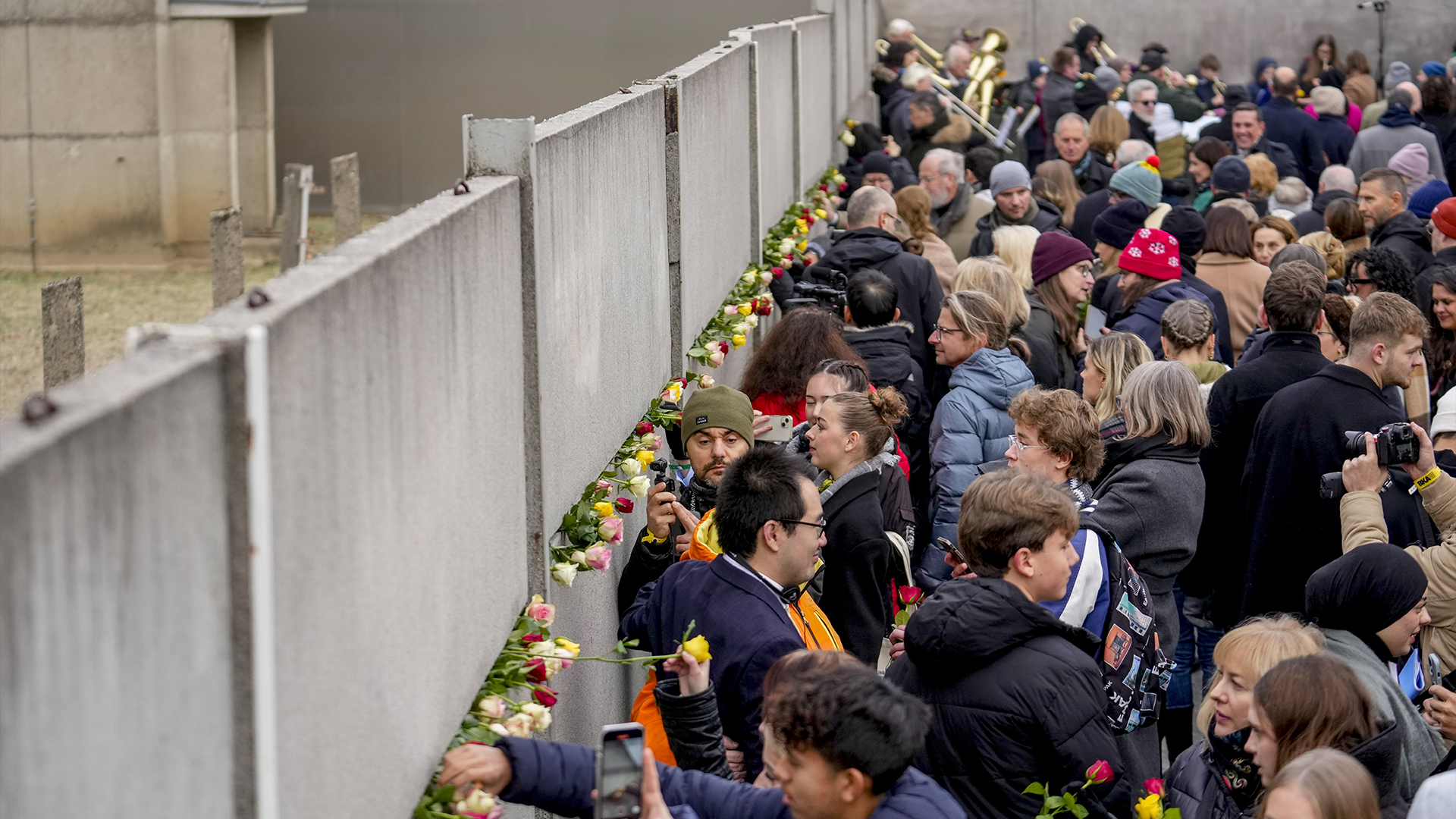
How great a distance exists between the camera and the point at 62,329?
7.91m

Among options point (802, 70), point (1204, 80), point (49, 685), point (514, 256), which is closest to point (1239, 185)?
point (802, 70)

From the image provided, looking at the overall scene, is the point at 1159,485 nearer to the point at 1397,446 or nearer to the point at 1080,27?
the point at 1397,446

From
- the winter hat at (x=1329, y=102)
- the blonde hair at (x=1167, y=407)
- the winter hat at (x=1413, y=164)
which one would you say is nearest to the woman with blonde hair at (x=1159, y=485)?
the blonde hair at (x=1167, y=407)

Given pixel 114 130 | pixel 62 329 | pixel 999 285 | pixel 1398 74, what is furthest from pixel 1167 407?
pixel 1398 74

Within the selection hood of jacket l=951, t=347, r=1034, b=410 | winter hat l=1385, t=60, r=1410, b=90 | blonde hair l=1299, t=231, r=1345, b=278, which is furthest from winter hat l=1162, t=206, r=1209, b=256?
winter hat l=1385, t=60, r=1410, b=90

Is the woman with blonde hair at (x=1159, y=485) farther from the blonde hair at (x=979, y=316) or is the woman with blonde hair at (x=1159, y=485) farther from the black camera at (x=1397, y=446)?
the blonde hair at (x=979, y=316)

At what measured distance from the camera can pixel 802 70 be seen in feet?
38.7

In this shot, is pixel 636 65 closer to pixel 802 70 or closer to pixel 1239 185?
pixel 802 70

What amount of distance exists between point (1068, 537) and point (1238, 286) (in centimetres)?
481

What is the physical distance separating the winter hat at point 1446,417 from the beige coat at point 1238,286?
2398 millimetres

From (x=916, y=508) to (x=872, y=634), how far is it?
9.46 feet

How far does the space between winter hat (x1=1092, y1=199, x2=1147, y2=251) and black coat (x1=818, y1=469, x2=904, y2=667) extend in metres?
4.50

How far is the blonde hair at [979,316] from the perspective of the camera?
6.54m

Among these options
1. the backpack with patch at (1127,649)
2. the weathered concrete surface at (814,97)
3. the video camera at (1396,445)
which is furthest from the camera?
the weathered concrete surface at (814,97)
